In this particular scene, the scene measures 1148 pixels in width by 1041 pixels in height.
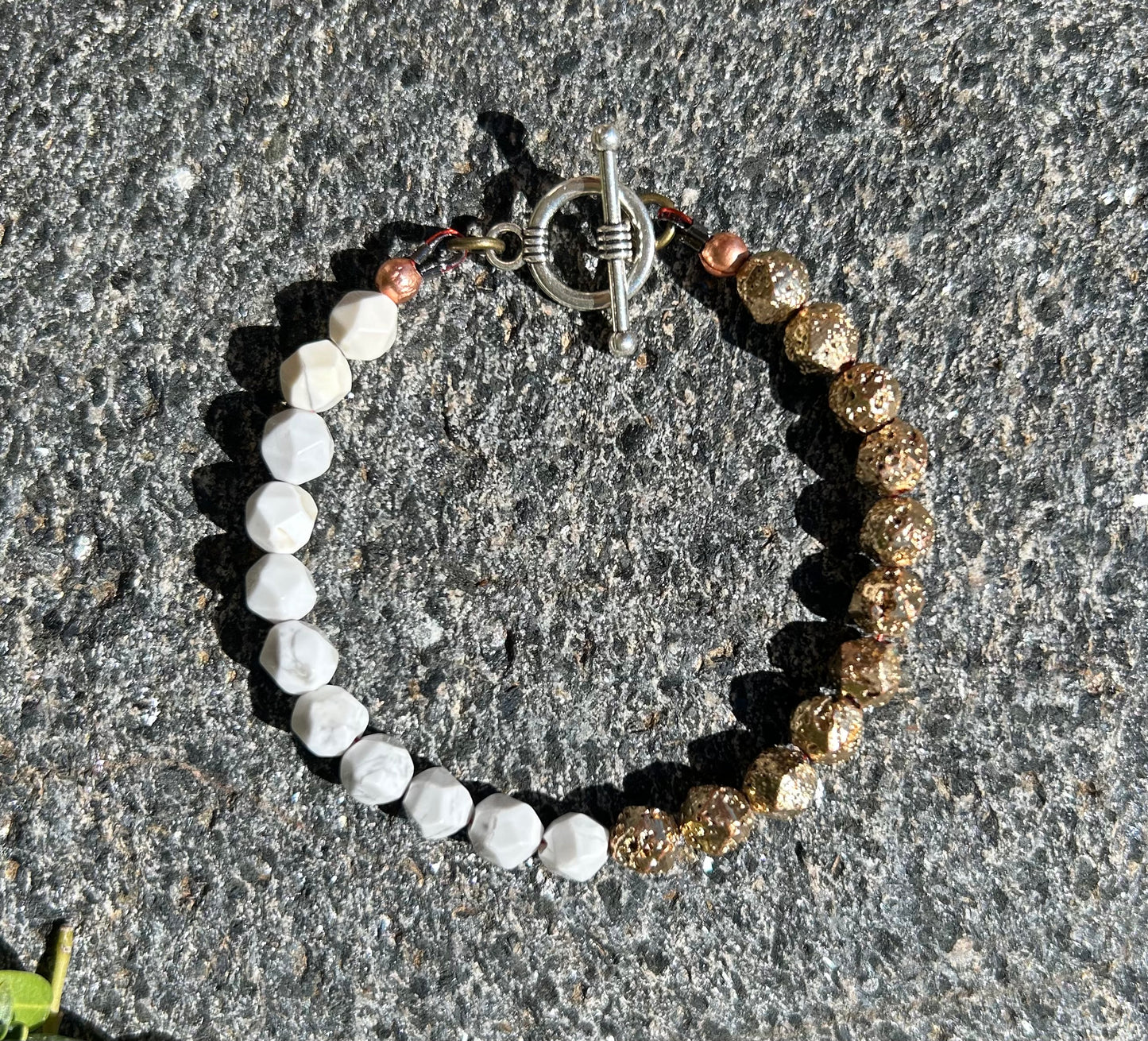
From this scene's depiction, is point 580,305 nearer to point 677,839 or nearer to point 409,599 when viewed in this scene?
point 409,599

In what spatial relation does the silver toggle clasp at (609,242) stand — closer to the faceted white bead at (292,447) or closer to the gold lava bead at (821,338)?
the gold lava bead at (821,338)

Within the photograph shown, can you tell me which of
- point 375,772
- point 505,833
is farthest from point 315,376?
point 505,833

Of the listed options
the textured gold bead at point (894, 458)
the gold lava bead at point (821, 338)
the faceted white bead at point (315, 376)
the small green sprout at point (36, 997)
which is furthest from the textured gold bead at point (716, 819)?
the small green sprout at point (36, 997)

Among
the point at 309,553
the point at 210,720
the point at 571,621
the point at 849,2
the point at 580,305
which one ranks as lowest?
the point at 210,720

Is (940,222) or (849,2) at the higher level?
(849,2)

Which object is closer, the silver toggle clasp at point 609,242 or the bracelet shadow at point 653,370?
the silver toggle clasp at point 609,242

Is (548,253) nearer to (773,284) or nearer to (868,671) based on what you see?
(773,284)

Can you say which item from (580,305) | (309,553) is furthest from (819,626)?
(309,553)
